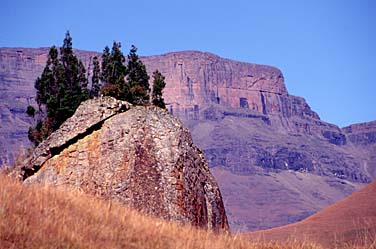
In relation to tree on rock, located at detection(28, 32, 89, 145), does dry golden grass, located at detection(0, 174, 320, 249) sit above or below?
below

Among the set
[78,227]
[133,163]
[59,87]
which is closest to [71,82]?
[59,87]

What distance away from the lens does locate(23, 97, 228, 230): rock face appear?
58.9 ft

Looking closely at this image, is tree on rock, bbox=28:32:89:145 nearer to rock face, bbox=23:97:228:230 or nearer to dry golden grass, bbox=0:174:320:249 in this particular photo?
rock face, bbox=23:97:228:230

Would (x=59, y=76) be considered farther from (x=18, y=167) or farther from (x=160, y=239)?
(x=160, y=239)

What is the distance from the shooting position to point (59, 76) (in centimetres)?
4203

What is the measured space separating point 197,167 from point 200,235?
7.86m

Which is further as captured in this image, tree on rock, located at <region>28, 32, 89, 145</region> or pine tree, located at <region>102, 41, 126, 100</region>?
pine tree, located at <region>102, 41, 126, 100</region>

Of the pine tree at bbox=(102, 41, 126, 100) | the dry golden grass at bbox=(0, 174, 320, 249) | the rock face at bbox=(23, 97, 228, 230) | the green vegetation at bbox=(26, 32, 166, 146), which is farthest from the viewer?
the pine tree at bbox=(102, 41, 126, 100)

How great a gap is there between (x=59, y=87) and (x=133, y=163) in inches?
915

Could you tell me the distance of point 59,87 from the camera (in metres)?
40.4

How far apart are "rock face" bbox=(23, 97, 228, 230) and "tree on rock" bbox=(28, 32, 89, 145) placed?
16964 mm

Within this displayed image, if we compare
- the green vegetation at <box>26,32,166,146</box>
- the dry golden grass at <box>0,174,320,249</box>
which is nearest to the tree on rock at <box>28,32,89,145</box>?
the green vegetation at <box>26,32,166,146</box>

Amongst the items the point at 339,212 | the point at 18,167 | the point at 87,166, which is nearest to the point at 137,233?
the point at 87,166

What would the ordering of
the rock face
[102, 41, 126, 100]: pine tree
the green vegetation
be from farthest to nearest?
[102, 41, 126, 100]: pine tree, the green vegetation, the rock face
